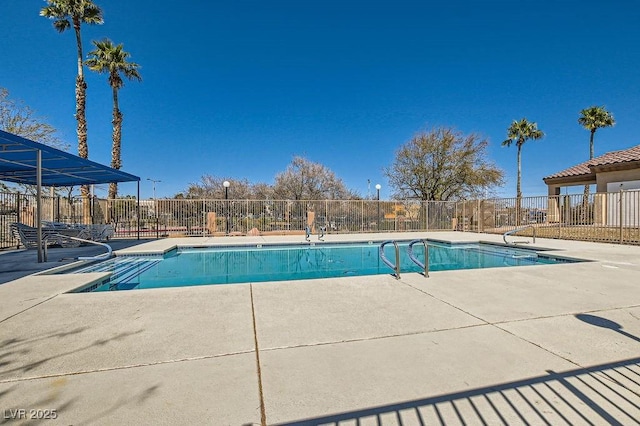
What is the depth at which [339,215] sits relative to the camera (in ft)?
55.4

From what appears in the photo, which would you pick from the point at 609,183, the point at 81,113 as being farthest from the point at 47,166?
the point at 609,183

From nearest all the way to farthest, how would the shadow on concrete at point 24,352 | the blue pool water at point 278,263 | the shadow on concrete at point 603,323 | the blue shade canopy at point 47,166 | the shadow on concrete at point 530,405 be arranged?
the shadow on concrete at point 530,405, the shadow on concrete at point 24,352, the shadow on concrete at point 603,323, the blue shade canopy at point 47,166, the blue pool water at point 278,263

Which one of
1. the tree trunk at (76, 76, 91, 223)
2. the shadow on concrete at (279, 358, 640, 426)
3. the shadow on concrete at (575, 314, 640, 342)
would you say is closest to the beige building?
the shadow on concrete at (575, 314, 640, 342)

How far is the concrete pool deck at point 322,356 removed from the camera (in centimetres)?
181

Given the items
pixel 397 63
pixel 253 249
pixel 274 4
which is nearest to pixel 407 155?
pixel 397 63

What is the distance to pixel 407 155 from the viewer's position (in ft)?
72.1

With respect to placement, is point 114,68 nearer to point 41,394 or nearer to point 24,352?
point 24,352

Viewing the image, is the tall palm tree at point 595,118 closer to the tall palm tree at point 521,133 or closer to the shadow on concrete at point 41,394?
the tall palm tree at point 521,133

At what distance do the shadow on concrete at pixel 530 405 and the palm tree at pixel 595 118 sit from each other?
Answer: 114 feet

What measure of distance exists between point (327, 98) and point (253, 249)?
17.1 metres

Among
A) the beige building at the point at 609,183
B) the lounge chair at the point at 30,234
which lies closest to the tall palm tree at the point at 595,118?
the beige building at the point at 609,183

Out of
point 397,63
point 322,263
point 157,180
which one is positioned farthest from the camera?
point 157,180

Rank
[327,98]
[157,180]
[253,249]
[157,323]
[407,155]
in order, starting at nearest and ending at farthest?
1. [157,323]
2. [253,249]
3. [407,155]
4. [327,98]
5. [157,180]

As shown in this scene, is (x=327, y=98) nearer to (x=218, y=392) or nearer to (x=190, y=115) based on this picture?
(x=190, y=115)
